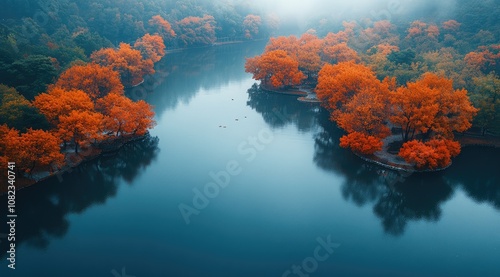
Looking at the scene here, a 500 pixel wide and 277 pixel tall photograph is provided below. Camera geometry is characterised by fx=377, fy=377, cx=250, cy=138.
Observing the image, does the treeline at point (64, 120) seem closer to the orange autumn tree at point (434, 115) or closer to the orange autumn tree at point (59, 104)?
the orange autumn tree at point (59, 104)

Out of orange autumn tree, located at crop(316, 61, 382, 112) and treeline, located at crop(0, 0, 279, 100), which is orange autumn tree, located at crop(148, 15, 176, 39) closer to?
treeline, located at crop(0, 0, 279, 100)

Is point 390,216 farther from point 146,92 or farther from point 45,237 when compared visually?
point 146,92

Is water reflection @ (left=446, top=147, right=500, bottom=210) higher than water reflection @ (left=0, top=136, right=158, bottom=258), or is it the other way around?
water reflection @ (left=446, top=147, right=500, bottom=210)

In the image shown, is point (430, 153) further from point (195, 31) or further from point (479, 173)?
point (195, 31)

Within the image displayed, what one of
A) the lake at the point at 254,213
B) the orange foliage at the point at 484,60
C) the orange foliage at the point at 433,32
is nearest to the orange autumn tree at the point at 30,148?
the lake at the point at 254,213

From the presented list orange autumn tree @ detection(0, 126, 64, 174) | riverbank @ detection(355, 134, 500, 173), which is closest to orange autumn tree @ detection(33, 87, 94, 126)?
orange autumn tree @ detection(0, 126, 64, 174)

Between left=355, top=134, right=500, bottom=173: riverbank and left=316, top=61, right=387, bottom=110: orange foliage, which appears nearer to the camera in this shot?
left=355, top=134, right=500, bottom=173: riverbank
